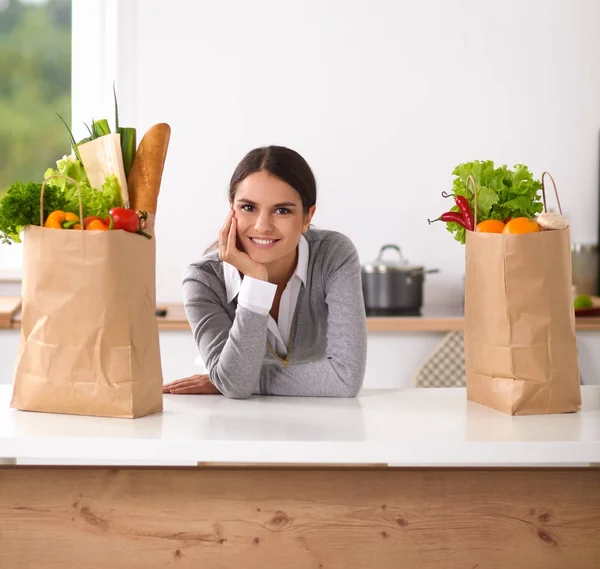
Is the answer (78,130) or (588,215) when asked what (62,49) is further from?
(588,215)

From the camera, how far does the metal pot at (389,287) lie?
3225 mm

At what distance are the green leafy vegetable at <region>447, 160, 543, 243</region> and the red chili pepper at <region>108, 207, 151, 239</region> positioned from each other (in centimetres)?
52

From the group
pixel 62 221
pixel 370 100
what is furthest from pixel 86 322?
pixel 370 100

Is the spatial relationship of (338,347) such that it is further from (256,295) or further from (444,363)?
(444,363)

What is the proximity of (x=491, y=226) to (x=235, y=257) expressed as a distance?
517 millimetres

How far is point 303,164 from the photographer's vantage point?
1.82 metres

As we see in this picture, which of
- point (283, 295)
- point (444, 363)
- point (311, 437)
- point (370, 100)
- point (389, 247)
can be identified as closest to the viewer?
point (311, 437)

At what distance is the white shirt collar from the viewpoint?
1.79 m

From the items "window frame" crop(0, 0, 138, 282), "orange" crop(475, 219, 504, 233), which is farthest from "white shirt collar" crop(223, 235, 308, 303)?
"window frame" crop(0, 0, 138, 282)

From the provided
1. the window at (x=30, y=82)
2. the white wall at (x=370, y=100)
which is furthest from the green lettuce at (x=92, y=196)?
the window at (x=30, y=82)

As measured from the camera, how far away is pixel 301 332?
1.87 meters

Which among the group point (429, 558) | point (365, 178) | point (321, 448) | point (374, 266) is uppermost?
point (365, 178)

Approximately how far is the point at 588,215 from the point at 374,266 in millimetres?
1049

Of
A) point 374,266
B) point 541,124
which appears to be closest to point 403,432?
point 374,266
